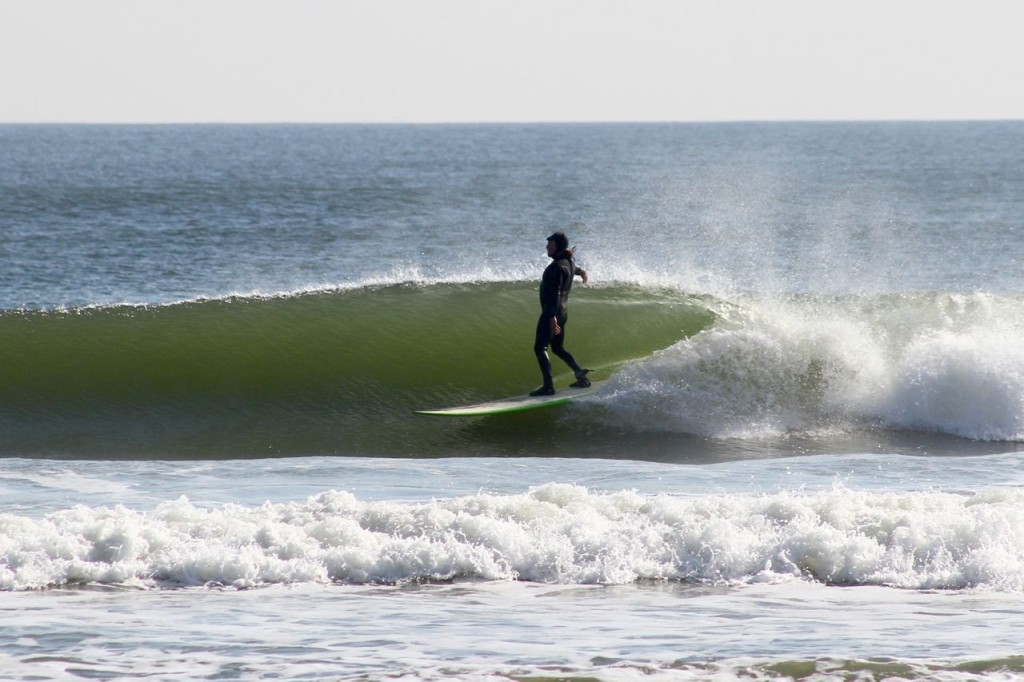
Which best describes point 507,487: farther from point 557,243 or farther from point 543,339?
point 557,243

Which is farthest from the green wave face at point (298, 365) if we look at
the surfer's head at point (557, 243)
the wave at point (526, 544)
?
the wave at point (526, 544)

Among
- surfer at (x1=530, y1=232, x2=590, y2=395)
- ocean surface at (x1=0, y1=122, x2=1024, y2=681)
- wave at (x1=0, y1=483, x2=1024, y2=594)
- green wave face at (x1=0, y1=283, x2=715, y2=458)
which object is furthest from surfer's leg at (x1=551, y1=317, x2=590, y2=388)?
wave at (x1=0, y1=483, x2=1024, y2=594)

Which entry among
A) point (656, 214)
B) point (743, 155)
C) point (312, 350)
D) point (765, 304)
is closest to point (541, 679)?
point (312, 350)

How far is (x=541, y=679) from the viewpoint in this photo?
700cm

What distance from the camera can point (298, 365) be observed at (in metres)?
15.2

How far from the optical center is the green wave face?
43.8ft

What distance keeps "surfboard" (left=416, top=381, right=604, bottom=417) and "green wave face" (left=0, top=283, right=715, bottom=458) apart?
0.18m

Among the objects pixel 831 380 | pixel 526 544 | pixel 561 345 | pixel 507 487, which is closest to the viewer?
pixel 526 544

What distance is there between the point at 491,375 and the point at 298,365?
227 centimetres

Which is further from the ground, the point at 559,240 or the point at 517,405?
the point at 559,240

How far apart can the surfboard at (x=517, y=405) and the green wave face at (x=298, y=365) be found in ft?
0.60

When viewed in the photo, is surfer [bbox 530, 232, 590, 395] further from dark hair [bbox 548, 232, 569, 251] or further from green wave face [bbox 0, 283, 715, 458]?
green wave face [bbox 0, 283, 715, 458]

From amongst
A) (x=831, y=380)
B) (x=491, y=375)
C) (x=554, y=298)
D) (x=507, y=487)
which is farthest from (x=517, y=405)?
(x=831, y=380)

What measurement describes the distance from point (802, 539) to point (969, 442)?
5.07m
